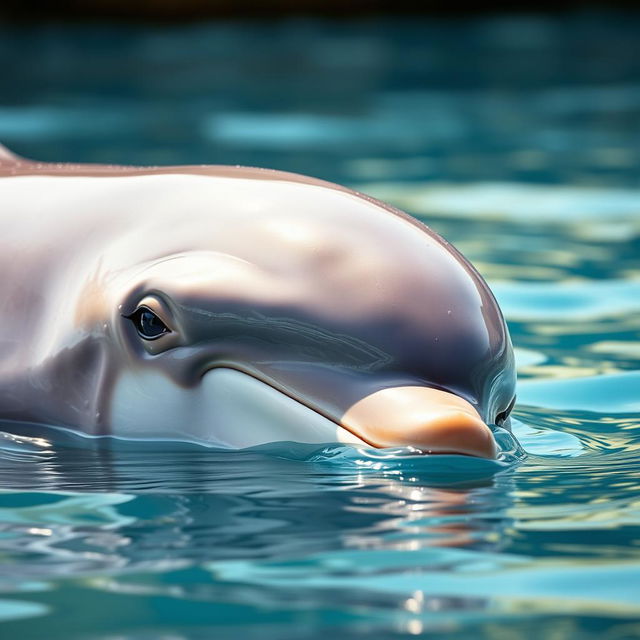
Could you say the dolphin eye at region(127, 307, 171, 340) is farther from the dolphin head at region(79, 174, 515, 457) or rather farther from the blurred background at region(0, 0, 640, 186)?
the blurred background at region(0, 0, 640, 186)

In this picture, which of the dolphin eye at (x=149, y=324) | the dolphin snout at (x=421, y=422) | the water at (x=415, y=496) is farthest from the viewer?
the dolphin eye at (x=149, y=324)

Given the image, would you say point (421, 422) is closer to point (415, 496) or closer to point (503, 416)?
point (415, 496)

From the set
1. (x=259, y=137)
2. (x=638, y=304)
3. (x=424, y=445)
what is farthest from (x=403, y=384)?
(x=259, y=137)

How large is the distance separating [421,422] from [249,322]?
50 centimetres

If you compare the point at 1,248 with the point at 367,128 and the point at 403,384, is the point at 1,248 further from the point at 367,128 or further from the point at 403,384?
the point at 367,128

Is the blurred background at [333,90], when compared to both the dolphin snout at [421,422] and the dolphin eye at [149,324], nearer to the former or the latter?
the dolphin eye at [149,324]

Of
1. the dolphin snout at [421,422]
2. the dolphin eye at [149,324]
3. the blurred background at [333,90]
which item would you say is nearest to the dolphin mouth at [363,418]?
the dolphin snout at [421,422]

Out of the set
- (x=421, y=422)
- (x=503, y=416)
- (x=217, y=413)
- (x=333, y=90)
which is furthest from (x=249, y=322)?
(x=333, y=90)

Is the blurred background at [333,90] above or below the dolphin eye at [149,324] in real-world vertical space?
above

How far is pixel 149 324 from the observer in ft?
12.4

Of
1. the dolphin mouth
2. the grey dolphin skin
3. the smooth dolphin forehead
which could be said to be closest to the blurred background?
the grey dolphin skin

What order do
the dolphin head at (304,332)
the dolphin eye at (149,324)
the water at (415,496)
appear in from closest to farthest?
the water at (415,496) < the dolphin head at (304,332) < the dolphin eye at (149,324)

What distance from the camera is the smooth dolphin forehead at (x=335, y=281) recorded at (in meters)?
3.61

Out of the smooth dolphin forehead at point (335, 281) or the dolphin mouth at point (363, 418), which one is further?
the smooth dolphin forehead at point (335, 281)
